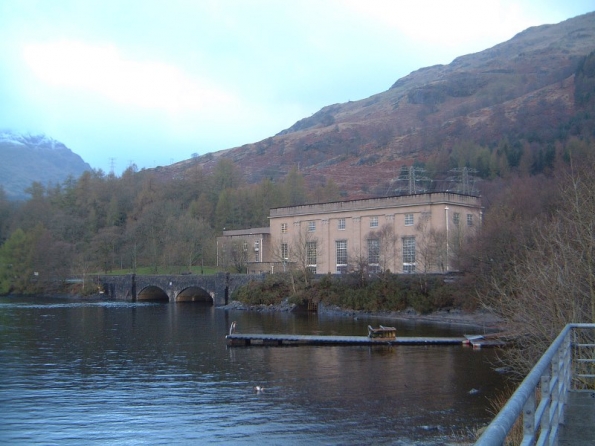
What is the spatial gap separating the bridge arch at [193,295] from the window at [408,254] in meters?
26.4

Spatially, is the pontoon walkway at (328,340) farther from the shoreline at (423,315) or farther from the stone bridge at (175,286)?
the stone bridge at (175,286)

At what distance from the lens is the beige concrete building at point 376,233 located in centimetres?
6231

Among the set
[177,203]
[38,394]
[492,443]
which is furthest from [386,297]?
[177,203]

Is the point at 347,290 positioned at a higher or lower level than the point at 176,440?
higher

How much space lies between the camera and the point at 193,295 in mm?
82875

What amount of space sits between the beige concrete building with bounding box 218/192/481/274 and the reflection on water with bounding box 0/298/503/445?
19.1m

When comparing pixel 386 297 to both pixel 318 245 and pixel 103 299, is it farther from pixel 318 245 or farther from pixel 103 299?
pixel 103 299

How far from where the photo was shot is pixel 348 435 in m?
18.9

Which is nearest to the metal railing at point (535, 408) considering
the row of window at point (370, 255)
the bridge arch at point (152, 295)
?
the row of window at point (370, 255)

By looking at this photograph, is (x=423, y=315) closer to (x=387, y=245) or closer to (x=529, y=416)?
(x=387, y=245)

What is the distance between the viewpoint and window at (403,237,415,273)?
212ft

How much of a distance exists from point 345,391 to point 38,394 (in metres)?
11.8

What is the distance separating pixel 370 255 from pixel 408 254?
158 inches

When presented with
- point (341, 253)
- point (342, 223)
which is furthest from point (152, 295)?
point (342, 223)
